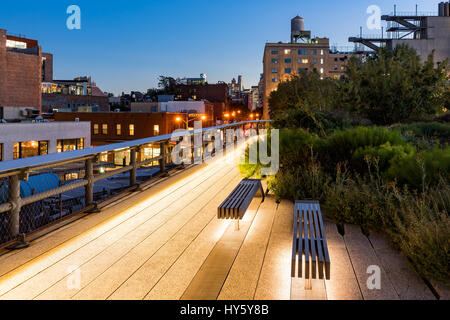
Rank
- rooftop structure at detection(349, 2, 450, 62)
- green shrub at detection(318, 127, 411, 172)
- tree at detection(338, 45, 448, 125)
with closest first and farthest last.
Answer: green shrub at detection(318, 127, 411, 172) → tree at detection(338, 45, 448, 125) → rooftop structure at detection(349, 2, 450, 62)

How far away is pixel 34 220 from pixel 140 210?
1.50 meters

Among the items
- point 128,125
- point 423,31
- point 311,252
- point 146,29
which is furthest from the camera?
point 146,29

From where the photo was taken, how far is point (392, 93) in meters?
14.2

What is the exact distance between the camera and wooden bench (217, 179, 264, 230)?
14.0 feet

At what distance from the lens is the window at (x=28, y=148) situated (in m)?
22.4

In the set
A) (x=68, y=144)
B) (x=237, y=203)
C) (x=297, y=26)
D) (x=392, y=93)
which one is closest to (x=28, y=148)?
(x=68, y=144)

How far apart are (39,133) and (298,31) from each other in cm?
8547

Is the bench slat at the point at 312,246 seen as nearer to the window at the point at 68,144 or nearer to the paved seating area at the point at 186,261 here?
the paved seating area at the point at 186,261

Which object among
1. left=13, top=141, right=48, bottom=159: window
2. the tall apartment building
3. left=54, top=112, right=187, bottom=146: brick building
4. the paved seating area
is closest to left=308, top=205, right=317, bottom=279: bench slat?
the paved seating area

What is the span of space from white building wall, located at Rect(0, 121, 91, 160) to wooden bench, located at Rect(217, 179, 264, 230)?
63.7 ft

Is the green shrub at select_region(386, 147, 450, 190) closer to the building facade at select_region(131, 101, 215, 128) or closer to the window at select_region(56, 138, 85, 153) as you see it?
the window at select_region(56, 138, 85, 153)

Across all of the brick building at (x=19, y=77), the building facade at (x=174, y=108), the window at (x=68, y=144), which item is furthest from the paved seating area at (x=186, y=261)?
the building facade at (x=174, y=108)

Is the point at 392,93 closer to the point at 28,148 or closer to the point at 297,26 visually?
the point at 28,148
